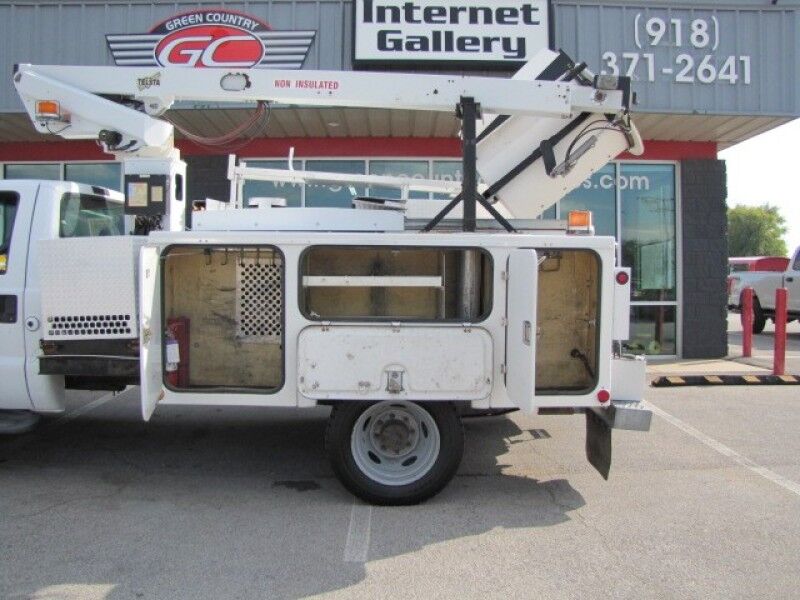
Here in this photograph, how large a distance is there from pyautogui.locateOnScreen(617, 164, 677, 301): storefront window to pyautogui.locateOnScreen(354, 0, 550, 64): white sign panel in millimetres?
3103

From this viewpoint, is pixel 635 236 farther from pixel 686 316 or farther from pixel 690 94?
pixel 690 94

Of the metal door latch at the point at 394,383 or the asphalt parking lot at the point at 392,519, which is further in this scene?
the metal door latch at the point at 394,383

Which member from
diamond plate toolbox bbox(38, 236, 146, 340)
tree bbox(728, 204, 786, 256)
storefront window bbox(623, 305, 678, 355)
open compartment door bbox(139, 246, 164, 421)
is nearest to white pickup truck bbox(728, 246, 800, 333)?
storefront window bbox(623, 305, 678, 355)

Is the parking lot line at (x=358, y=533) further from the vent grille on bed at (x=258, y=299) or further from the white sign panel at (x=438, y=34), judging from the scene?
the white sign panel at (x=438, y=34)

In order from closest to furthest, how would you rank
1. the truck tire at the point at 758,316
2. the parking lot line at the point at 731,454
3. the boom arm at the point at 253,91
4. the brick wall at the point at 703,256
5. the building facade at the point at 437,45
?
1. the boom arm at the point at 253,91
2. the parking lot line at the point at 731,454
3. the building facade at the point at 437,45
4. the brick wall at the point at 703,256
5. the truck tire at the point at 758,316

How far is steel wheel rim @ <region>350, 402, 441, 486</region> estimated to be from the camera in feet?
16.0

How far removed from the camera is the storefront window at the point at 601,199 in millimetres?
12055

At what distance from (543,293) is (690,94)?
22.0ft

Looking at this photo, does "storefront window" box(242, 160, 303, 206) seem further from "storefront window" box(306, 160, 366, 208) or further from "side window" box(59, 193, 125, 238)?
"side window" box(59, 193, 125, 238)

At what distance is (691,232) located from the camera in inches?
467

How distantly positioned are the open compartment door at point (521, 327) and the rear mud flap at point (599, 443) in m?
0.67

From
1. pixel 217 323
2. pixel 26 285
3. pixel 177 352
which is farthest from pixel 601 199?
pixel 26 285

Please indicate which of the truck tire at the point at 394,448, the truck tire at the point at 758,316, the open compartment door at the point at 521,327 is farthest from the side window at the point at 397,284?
the truck tire at the point at 758,316

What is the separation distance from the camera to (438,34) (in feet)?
33.5
